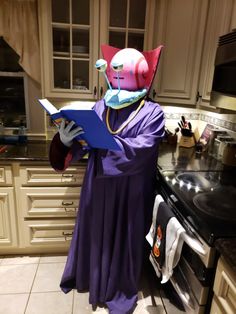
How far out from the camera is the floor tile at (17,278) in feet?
5.49

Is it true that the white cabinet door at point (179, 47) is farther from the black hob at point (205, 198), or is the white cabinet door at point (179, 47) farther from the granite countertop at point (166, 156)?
the black hob at point (205, 198)

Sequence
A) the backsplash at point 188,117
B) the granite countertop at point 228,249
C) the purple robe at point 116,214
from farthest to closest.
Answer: the backsplash at point 188,117 < the purple robe at point 116,214 < the granite countertop at point 228,249

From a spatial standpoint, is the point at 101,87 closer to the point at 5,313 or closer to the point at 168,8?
the point at 168,8

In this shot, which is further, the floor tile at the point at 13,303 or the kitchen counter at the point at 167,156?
the kitchen counter at the point at 167,156

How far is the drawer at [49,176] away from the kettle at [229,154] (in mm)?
1016

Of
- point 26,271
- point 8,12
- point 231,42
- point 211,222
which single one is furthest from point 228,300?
point 8,12

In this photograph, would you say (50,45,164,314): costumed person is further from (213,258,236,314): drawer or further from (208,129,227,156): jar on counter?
(208,129,227,156): jar on counter

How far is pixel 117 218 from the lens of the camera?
147cm

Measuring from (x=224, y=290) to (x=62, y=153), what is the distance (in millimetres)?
985

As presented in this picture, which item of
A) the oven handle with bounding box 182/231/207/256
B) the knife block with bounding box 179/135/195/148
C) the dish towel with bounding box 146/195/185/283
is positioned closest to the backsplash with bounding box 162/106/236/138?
the knife block with bounding box 179/135/195/148

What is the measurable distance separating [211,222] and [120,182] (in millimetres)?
566

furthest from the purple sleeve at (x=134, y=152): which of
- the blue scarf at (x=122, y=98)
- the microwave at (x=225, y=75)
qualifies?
the microwave at (x=225, y=75)

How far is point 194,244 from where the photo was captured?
3.31 feet

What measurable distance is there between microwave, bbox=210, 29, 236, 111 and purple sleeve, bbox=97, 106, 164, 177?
0.33 meters
